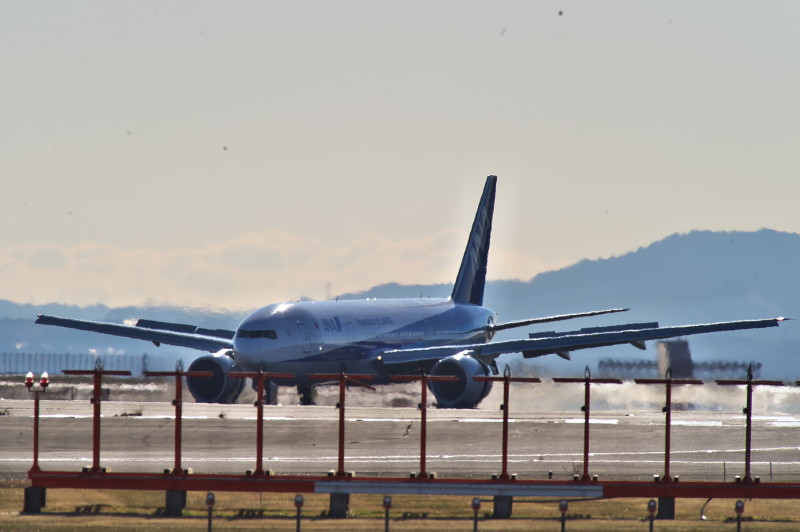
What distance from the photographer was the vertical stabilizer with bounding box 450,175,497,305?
271 feet

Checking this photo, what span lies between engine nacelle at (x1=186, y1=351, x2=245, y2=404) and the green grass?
32.2m

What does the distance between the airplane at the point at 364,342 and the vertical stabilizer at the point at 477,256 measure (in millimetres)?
3465

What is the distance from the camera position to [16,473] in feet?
119

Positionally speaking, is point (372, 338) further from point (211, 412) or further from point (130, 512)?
point (130, 512)

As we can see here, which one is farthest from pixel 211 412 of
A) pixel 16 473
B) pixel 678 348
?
pixel 678 348

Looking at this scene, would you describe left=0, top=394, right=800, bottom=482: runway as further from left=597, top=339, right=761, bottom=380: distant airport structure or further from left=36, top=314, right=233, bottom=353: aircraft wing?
left=597, top=339, right=761, bottom=380: distant airport structure

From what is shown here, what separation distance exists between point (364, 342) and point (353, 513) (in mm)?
38937

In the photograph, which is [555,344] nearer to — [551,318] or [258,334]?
[551,318]

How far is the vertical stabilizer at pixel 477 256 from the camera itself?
271ft

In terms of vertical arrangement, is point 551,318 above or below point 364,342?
above

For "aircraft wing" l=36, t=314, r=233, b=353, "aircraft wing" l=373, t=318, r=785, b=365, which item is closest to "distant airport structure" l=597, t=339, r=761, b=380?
"aircraft wing" l=373, t=318, r=785, b=365

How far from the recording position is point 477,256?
8406 cm

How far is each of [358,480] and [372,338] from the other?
39498 millimetres

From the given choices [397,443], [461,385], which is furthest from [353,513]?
[461,385]
